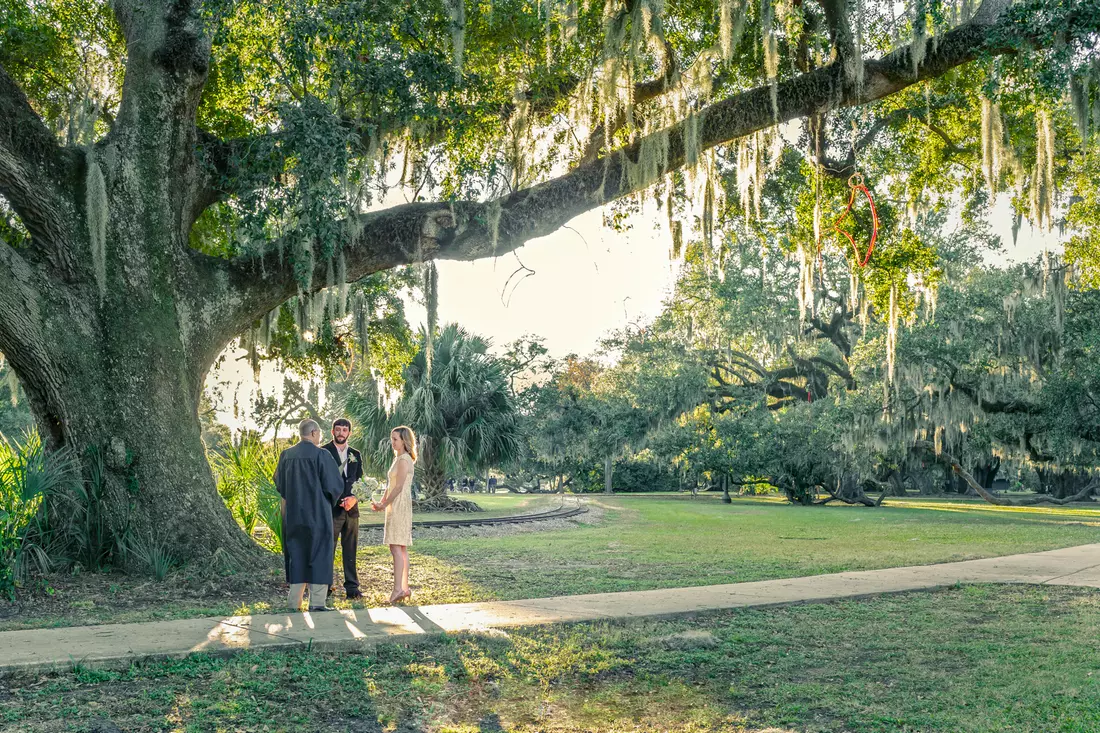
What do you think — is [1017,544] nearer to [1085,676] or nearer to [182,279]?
[1085,676]

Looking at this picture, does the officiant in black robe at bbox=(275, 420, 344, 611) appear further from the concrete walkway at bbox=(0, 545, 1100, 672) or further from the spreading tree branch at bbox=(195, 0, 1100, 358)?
the spreading tree branch at bbox=(195, 0, 1100, 358)

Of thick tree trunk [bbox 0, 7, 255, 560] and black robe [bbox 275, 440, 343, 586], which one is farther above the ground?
thick tree trunk [bbox 0, 7, 255, 560]

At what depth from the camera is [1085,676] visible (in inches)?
189

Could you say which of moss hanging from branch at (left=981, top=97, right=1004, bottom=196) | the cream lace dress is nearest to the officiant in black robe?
the cream lace dress

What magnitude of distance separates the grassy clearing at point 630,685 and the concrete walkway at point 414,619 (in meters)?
0.21

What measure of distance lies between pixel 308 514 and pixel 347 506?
2.63 feet

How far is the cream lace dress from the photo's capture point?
302 inches

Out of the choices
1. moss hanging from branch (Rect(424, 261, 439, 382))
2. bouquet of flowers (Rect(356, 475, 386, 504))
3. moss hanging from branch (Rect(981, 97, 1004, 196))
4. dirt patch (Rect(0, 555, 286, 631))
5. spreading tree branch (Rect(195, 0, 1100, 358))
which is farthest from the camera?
bouquet of flowers (Rect(356, 475, 386, 504))

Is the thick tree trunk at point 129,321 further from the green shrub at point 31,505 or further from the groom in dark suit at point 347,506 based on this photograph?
the groom in dark suit at point 347,506

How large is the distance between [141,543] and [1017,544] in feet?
42.2

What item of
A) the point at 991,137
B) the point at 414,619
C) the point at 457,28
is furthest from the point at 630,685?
the point at 991,137

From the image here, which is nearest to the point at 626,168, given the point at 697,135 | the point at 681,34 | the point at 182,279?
the point at 697,135

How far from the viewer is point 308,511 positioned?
23.6 ft

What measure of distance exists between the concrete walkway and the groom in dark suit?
3.95 feet
